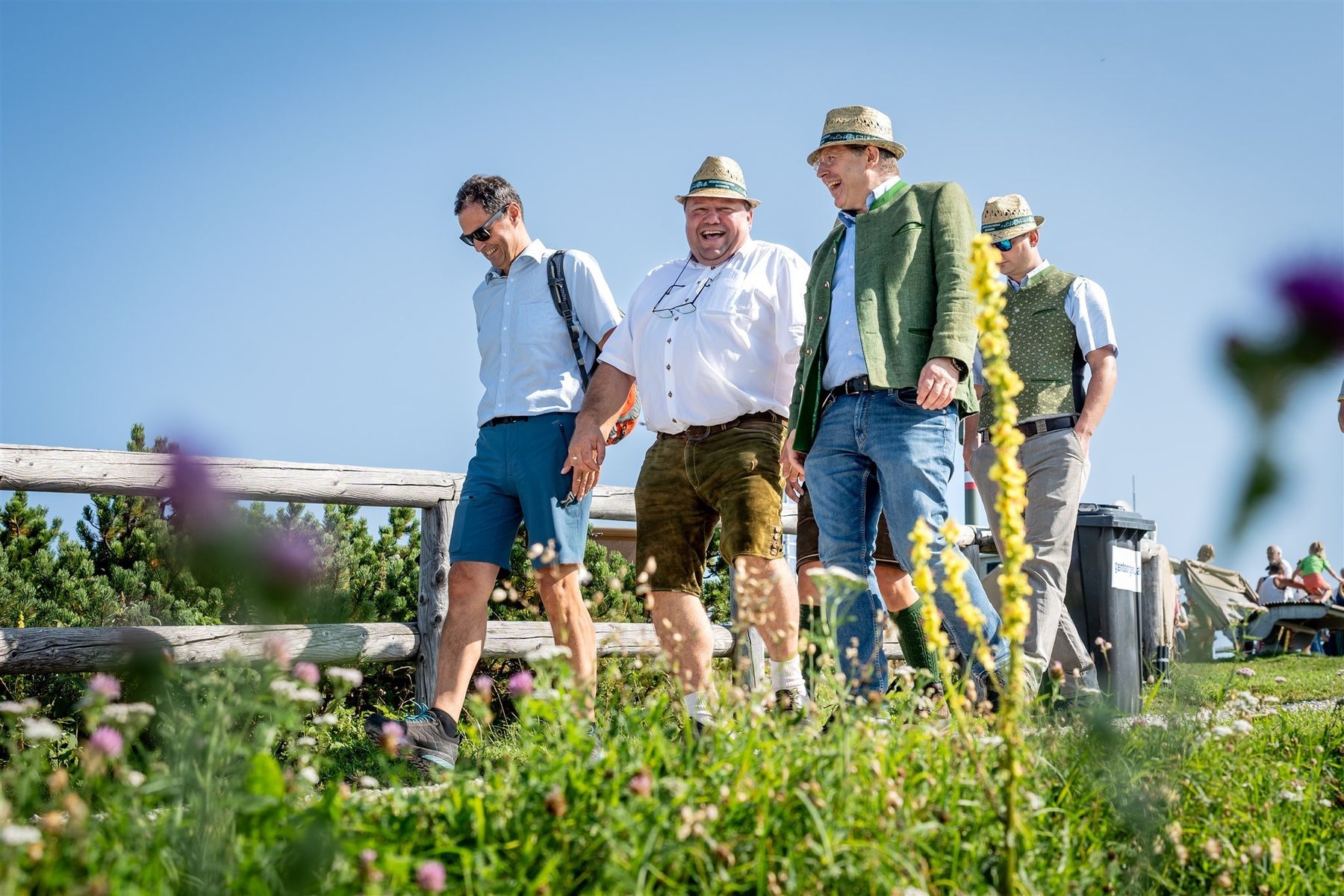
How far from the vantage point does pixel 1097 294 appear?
489 centimetres

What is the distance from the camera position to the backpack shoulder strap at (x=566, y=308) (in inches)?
180

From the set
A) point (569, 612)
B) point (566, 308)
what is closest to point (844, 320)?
point (566, 308)

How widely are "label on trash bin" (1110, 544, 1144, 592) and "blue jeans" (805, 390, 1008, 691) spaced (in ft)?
7.95

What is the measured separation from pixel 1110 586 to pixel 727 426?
273 centimetres

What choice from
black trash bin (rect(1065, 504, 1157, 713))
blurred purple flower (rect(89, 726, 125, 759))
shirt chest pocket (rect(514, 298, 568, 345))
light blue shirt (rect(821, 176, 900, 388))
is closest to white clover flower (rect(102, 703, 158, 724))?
blurred purple flower (rect(89, 726, 125, 759))

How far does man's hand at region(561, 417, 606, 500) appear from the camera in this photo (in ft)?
14.0

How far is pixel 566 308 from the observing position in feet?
15.0

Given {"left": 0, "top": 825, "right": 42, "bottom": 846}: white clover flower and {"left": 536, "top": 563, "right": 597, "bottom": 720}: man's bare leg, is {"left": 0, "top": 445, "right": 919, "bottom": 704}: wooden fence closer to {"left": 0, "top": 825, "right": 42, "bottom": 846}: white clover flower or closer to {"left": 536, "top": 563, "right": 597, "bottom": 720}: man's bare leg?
{"left": 536, "top": 563, "right": 597, "bottom": 720}: man's bare leg

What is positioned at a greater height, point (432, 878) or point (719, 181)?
point (719, 181)

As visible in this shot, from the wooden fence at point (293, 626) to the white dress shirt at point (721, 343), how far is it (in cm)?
88

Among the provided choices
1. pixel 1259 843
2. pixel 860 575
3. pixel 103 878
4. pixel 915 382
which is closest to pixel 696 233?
pixel 915 382

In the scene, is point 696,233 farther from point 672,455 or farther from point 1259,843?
point 1259,843

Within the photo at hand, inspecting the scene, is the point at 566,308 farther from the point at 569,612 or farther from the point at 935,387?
the point at 935,387

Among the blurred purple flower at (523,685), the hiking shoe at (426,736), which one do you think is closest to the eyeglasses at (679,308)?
the hiking shoe at (426,736)
